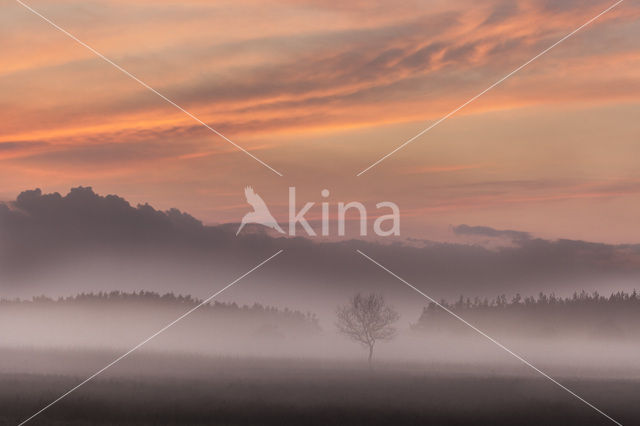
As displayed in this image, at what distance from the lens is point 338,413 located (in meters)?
40.4

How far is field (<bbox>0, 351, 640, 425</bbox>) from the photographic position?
37562mm

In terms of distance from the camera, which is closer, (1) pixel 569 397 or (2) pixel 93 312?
(1) pixel 569 397

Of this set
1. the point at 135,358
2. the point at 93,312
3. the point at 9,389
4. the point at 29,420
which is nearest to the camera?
the point at 29,420

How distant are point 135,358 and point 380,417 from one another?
4918 cm

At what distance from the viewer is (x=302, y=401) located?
4709cm

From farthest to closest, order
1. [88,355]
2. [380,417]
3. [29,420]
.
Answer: [88,355]
[380,417]
[29,420]

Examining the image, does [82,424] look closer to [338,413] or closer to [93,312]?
[338,413]

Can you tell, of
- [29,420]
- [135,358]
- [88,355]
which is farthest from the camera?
[88,355]

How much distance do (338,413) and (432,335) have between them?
15189 cm

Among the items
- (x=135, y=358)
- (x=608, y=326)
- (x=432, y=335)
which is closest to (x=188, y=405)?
(x=135, y=358)

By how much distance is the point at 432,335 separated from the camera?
18750cm

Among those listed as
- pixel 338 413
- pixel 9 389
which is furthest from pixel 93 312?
pixel 338 413

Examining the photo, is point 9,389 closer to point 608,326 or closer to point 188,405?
point 188,405

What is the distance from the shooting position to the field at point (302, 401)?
3756 cm
